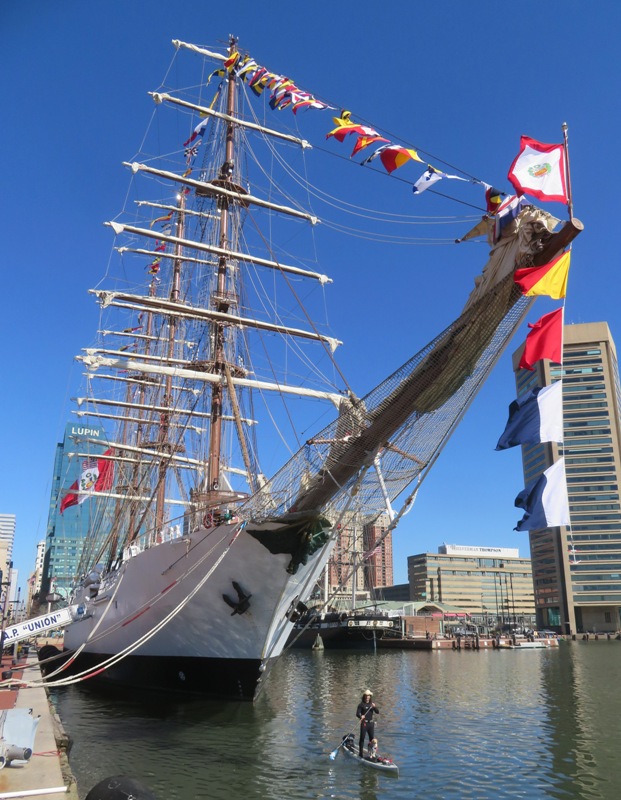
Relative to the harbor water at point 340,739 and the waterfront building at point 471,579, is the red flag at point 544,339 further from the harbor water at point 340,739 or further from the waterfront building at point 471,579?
the waterfront building at point 471,579

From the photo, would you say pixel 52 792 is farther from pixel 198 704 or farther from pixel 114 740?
pixel 198 704

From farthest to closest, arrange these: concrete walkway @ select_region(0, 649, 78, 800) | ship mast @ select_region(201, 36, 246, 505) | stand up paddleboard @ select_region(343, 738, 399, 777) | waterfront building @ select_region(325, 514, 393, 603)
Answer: ship mast @ select_region(201, 36, 246, 505), waterfront building @ select_region(325, 514, 393, 603), stand up paddleboard @ select_region(343, 738, 399, 777), concrete walkway @ select_region(0, 649, 78, 800)

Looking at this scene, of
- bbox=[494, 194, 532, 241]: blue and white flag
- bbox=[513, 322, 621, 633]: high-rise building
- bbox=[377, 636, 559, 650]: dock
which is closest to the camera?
bbox=[494, 194, 532, 241]: blue and white flag

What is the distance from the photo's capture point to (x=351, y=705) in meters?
24.0

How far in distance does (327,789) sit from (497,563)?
173m

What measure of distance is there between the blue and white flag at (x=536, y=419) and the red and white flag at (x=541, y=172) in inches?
134

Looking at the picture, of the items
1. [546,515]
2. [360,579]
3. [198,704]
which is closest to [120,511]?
[198,704]

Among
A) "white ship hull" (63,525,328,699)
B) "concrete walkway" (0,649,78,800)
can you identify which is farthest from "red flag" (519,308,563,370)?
"white ship hull" (63,525,328,699)

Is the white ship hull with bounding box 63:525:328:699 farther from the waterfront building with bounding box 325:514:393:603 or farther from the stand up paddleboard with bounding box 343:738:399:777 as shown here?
the stand up paddleboard with bounding box 343:738:399:777

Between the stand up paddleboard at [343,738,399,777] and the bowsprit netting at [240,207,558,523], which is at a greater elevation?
the bowsprit netting at [240,207,558,523]

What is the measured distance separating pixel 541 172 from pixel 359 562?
36.4 feet

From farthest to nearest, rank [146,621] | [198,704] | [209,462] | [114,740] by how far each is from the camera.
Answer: [209,462]
[146,621]
[198,704]
[114,740]

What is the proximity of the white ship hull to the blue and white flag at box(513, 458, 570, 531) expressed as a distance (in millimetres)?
9153

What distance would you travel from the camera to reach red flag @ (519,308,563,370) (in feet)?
37.2
